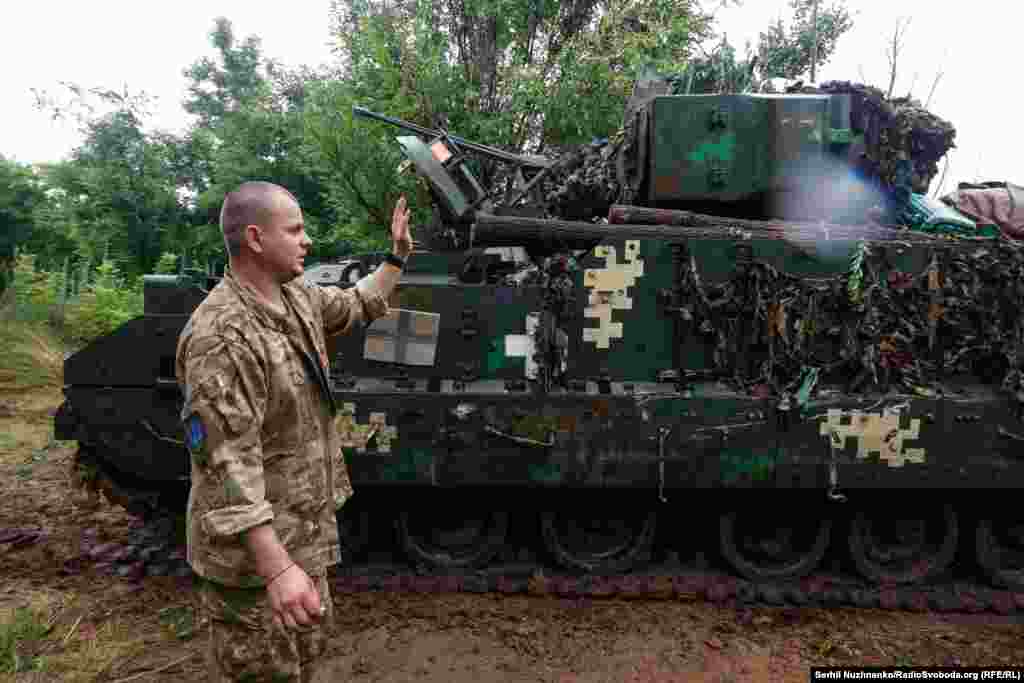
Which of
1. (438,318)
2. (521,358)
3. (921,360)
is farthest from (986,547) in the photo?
(438,318)

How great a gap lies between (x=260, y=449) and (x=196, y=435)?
0.53 ft

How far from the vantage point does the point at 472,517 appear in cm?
462

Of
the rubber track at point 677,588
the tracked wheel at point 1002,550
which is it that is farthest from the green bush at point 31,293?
the tracked wheel at point 1002,550

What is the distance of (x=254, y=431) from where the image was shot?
1.79 m

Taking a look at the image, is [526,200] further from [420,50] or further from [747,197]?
[420,50]

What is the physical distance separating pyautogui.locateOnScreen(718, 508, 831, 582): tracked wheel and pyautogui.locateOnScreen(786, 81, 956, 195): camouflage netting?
2557 mm

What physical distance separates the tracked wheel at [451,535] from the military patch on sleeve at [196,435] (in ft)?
9.54

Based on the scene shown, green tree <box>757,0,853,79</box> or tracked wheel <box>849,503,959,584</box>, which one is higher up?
green tree <box>757,0,853,79</box>

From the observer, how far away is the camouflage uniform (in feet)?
5.69

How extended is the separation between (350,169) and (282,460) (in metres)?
10.3

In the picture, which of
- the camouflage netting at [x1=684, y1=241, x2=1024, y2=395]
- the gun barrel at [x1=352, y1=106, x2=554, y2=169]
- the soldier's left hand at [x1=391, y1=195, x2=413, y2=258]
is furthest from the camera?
the gun barrel at [x1=352, y1=106, x2=554, y2=169]

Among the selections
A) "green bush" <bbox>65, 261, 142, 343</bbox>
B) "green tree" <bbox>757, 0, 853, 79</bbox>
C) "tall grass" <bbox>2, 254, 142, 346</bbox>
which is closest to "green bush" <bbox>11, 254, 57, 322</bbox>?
"tall grass" <bbox>2, 254, 142, 346</bbox>

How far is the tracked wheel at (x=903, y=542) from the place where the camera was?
4.54 metres

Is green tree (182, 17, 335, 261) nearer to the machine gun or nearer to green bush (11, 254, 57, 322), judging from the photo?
green bush (11, 254, 57, 322)
